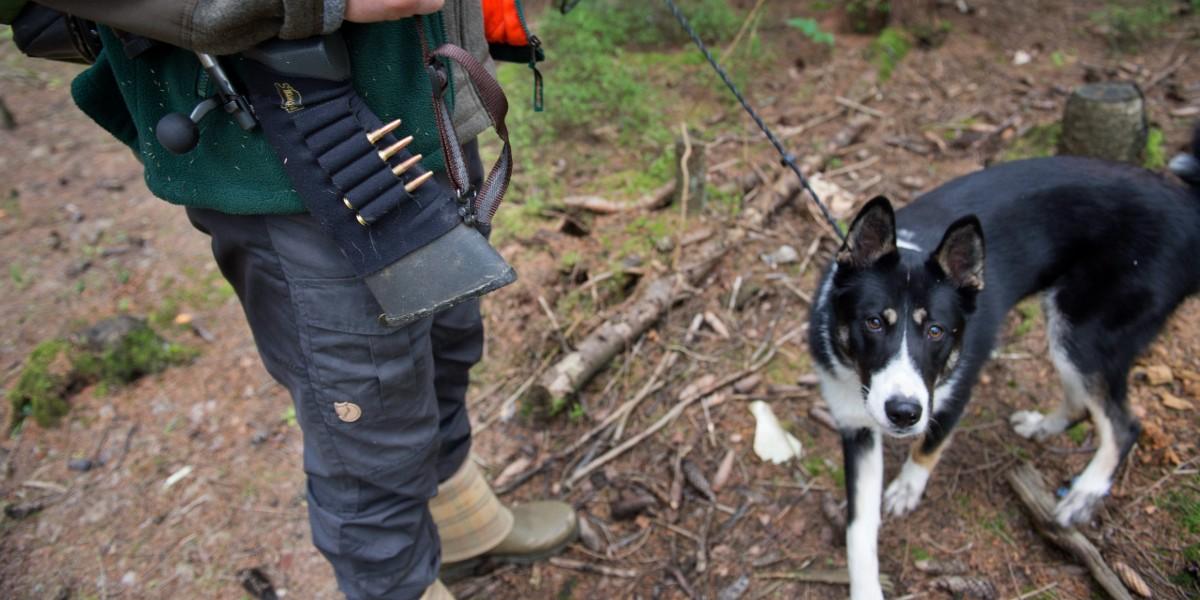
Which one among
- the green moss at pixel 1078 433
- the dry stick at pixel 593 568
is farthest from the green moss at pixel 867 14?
the dry stick at pixel 593 568

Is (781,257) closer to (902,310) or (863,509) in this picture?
(902,310)

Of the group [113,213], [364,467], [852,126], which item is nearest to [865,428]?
[364,467]

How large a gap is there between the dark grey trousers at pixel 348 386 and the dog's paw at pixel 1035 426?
246 cm

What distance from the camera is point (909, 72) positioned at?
18.8ft

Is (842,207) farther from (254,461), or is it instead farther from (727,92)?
(254,461)

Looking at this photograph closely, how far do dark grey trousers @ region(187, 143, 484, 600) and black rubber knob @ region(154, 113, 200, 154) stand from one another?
240 millimetres

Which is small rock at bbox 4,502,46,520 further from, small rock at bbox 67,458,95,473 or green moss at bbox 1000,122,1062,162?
green moss at bbox 1000,122,1062,162

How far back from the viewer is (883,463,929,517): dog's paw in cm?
287

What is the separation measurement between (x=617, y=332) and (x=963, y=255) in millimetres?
1643

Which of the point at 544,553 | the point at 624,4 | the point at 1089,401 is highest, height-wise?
the point at 624,4

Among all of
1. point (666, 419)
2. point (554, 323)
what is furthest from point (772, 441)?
point (554, 323)

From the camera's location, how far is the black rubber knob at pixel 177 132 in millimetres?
1515

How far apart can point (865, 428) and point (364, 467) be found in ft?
5.80

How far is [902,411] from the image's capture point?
2.29m
